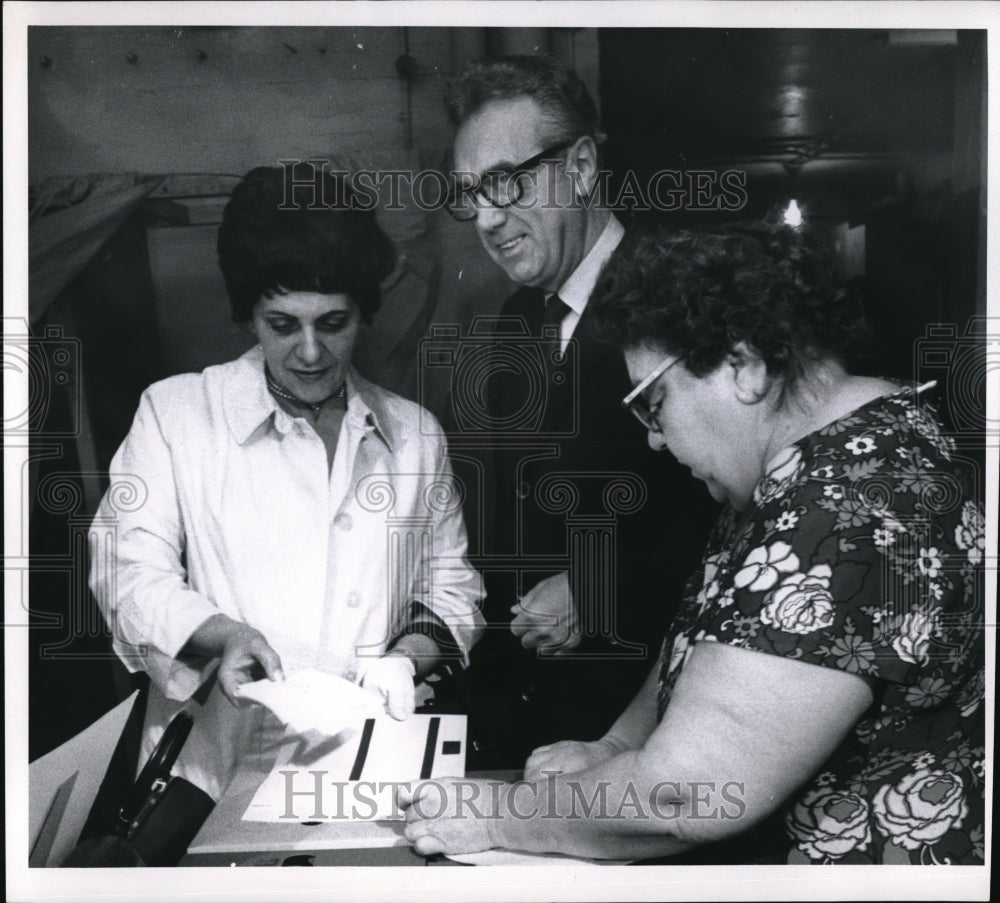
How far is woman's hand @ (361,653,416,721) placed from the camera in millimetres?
1855

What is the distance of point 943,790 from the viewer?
178 centimetres

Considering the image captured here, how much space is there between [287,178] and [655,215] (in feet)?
2.22

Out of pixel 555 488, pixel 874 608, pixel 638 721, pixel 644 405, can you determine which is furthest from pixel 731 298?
pixel 638 721

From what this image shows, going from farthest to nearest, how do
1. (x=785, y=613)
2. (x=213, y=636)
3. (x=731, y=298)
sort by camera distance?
(x=213, y=636)
(x=731, y=298)
(x=785, y=613)

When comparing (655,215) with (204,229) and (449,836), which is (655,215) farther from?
(449,836)

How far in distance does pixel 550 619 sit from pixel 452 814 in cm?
40

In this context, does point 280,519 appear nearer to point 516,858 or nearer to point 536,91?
point 516,858

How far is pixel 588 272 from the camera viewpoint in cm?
184

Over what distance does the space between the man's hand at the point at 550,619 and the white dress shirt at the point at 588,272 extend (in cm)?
49

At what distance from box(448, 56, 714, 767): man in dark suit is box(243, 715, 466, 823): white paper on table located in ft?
0.21

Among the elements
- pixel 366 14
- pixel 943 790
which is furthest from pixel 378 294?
pixel 943 790

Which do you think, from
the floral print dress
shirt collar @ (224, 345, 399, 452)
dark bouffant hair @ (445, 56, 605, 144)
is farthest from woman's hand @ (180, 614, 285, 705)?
dark bouffant hair @ (445, 56, 605, 144)

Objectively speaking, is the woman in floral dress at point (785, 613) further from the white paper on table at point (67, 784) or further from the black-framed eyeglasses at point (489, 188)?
the white paper on table at point (67, 784)

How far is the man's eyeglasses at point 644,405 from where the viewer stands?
181 centimetres
